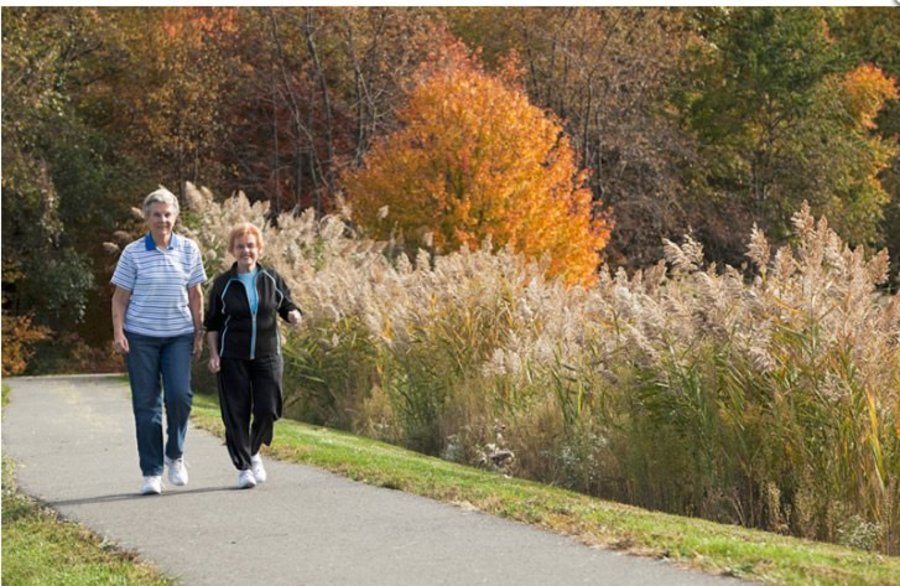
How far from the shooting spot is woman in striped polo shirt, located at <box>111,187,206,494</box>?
10750mm

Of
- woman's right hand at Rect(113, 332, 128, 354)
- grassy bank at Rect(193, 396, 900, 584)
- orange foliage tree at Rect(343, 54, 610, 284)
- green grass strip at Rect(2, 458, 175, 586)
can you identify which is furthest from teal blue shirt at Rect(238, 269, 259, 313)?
orange foliage tree at Rect(343, 54, 610, 284)

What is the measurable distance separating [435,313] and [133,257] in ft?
20.8

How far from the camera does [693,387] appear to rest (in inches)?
455

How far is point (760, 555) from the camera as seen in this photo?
789 centimetres

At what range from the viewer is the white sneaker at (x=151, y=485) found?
1090 cm

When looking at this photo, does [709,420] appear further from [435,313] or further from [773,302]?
[435,313]

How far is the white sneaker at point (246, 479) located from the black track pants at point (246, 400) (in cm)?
4

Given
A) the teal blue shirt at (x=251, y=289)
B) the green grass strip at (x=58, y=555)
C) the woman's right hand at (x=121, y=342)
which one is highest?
the teal blue shirt at (x=251, y=289)

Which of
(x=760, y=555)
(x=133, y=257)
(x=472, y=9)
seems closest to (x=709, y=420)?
(x=760, y=555)

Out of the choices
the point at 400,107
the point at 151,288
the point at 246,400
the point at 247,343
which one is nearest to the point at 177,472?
the point at 246,400

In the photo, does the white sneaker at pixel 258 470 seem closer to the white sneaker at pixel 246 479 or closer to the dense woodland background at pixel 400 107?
the white sneaker at pixel 246 479

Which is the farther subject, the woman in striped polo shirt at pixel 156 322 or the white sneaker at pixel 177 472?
the white sneaker at pixel 177 472

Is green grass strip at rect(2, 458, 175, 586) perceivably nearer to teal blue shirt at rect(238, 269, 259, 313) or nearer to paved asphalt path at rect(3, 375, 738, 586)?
paved asphalt path at rect(3, 375, 738, 586)

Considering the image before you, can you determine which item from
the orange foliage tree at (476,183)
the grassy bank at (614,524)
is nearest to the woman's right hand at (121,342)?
the grassy bank at (614,524)
